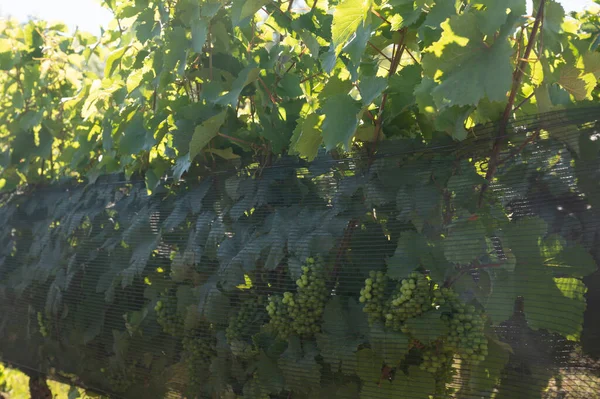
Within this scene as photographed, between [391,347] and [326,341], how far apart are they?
260 millimetres

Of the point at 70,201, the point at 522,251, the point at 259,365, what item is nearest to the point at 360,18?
the point at 522,251

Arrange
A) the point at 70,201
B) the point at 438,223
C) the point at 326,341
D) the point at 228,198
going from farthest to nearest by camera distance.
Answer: the point at 70,201, the point at 228,198, the point at 326,341, the point at 438,223

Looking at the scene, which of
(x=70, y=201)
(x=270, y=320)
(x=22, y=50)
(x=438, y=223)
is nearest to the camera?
(x=438, y=223)

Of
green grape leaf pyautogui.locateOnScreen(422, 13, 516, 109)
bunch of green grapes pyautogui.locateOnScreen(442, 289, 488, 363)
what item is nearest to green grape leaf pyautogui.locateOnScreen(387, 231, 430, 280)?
bunch of green grapes pyautogui.locateOnScreen(442, 289, 488, 363)

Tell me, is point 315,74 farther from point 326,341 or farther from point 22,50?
point 22,50

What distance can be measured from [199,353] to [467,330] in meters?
1.20

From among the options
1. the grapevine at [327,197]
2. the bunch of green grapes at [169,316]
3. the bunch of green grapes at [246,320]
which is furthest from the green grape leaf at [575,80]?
the bunch of green grapes at [169,316]

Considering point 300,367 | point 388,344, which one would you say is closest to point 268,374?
point 300,367

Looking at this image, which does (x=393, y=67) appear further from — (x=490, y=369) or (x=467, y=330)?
(x=490, y=369)

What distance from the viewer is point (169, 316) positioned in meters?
2.86

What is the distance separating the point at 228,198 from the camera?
9.15 ft

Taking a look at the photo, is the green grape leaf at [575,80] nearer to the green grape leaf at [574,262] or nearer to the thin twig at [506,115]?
the thin twig at [506,115]

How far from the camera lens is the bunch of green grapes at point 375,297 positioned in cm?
217

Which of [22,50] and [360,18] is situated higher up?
[22,50]
